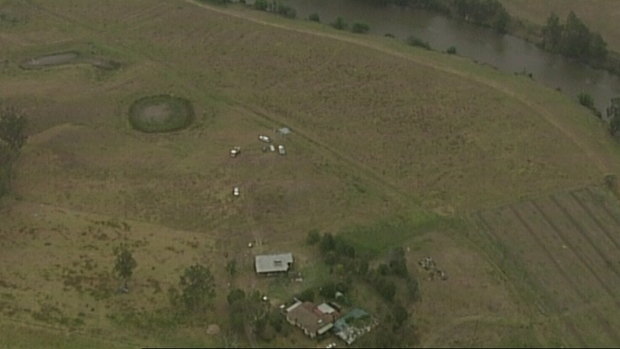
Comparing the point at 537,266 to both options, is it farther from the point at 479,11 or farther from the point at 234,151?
the point at 479,11

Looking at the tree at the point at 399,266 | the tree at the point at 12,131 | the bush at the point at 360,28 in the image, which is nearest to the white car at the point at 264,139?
the tree at the point at 399,266

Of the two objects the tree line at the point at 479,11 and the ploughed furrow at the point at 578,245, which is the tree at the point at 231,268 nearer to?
the ploughed furrow at the point at 578,245

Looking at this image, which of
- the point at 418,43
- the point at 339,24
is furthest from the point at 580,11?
the point at 339,24

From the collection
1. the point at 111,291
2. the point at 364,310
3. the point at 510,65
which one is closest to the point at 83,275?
the point at 111,291

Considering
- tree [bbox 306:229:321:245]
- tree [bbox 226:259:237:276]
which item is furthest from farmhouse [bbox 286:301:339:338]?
tree [bbox 306:229:321:245]

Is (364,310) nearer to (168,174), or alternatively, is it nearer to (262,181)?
(262,181)

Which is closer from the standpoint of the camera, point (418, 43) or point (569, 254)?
point (569, 254)

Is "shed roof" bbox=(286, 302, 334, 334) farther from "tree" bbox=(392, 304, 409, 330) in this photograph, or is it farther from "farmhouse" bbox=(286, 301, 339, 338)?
"tree" bbox=(392, 304, 409, 330)
